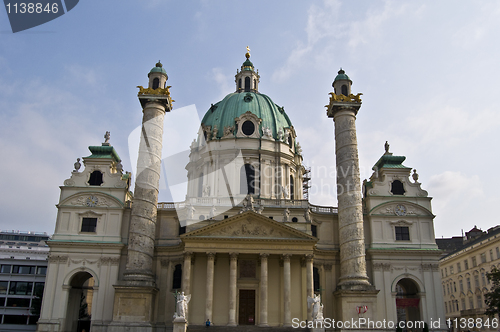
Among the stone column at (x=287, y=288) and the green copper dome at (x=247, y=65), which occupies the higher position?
the green copper dome at (x=247, y=65)

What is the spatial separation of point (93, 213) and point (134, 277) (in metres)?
8.00

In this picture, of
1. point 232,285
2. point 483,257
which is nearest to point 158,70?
point 232,285

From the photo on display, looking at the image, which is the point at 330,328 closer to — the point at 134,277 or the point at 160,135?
the point at 134,277

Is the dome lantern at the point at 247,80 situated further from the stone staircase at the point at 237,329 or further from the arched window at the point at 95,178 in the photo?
the stone staircase at the point at 237,329

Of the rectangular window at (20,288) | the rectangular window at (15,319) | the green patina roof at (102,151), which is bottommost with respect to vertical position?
the rectangular window at (15,319)

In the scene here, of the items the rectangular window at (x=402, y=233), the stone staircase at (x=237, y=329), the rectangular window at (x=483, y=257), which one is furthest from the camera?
the rectangular window at (x=483, y=257)

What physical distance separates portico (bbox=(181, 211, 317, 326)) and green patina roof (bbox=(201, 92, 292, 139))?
15.7m

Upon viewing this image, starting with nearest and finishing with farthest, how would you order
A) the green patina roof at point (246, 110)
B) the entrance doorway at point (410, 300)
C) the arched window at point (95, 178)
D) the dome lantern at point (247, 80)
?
the entrance doorway at point (410, 300)
the arched window at point (95, 178)
the green patina roof at point (246, 110)
the dome lantern at point (247, 80)

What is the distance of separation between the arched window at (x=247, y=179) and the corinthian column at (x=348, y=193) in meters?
11.1

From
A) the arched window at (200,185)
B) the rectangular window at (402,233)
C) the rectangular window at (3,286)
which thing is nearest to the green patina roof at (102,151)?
the arched window at (200,185)

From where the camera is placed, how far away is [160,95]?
126ft

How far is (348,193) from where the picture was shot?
1454 inches

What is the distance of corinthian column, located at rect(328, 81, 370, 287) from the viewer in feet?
117

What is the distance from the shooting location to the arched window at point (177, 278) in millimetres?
39000
